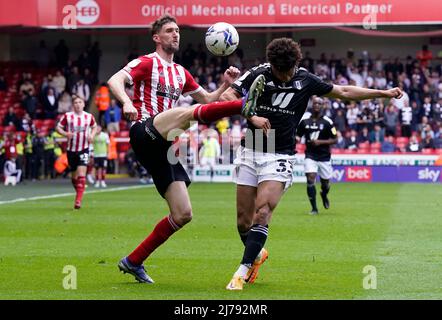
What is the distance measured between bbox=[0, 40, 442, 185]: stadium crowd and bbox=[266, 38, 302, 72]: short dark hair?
82.9 feet

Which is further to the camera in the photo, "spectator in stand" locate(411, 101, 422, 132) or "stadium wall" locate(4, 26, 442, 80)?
"stadium wall" locate(4, 26, 442, 80)

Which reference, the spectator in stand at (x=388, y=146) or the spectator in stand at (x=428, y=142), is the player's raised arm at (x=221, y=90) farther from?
the spectator in stand at (x=428, y=142)

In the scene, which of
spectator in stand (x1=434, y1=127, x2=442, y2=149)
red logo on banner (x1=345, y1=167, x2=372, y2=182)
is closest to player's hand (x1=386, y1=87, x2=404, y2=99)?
red logo on banner (x1=345, y1=167, x2=372, y2=182)

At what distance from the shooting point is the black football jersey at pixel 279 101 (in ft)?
33.3

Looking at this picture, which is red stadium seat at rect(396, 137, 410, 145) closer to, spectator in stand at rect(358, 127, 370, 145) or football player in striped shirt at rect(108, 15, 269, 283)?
spectator in stand at rect(358, 127, 370, 145)

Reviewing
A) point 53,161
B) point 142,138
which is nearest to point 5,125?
point 53,161

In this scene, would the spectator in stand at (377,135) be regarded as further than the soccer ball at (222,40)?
Yes

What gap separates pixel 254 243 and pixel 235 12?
96.3 feet

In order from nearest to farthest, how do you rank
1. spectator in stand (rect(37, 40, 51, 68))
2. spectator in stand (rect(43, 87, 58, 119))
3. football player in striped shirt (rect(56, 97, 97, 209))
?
1. football player in striped shirt (rect(56, 97, 97, 209))
2. spectator in stand (rect(43, 87, 58, 119))
3. spectator in stand (rect(37, 40, 51, 68))

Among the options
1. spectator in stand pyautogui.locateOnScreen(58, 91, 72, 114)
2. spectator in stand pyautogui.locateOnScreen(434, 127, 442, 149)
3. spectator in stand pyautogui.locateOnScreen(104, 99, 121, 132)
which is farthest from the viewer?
spectator in stand pyautogui.locateOnScreen(58, 91, 72, 114)

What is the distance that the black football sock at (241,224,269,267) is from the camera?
990cm

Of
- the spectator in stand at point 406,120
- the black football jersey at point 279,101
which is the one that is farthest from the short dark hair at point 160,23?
the spectator in stand at point 406,120

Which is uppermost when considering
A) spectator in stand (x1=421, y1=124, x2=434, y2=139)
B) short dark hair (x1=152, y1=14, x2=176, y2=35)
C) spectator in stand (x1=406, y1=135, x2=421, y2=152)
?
short dark hair (x1=152, y1=14, x2=176, y2=35)

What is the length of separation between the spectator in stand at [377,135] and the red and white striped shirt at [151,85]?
2718cm
